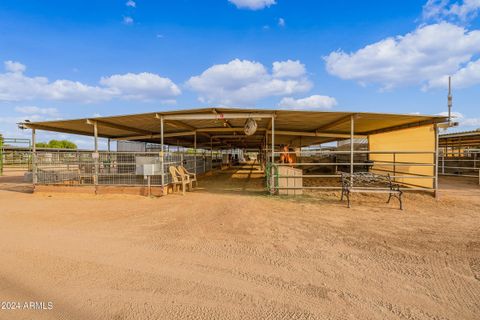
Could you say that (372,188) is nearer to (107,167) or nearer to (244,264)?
(244,264)

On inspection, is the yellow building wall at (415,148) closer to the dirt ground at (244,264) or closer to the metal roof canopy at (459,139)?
the dirt ground at (244,264)

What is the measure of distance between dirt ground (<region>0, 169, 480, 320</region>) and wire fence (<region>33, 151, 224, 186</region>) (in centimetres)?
296

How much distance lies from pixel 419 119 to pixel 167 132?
12030 millimetres

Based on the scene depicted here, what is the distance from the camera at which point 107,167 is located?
408 inches

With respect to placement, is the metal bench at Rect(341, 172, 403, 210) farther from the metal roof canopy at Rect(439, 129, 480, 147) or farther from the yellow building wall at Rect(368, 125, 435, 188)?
the metal roof canopy at Rect(439, 129, 480, 147)

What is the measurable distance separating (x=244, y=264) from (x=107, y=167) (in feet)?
30.5

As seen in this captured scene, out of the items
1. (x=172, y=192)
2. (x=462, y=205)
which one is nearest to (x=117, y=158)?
(x=172, y=192)

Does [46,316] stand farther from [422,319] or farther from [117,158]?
[117,158]

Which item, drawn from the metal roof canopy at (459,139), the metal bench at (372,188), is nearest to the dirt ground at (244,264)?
the metal bench at (372,188)

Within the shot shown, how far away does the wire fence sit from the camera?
8.80 metres

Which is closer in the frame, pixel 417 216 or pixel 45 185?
pixel 417 216

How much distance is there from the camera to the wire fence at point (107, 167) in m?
8.80

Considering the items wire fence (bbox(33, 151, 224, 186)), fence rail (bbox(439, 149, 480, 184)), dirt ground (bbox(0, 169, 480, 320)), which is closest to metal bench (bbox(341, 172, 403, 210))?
dirt ground (bbox(0, 169, 480, 320))

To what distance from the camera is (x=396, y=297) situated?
2.42m
